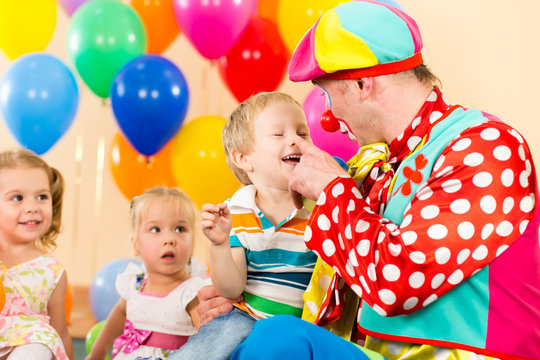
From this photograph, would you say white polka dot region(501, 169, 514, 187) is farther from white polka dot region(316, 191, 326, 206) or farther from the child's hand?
the child's hand

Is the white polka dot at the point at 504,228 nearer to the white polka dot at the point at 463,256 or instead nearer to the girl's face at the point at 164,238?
the white polka dot at the point at 463,256

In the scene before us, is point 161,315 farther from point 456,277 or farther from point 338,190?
point 456,277

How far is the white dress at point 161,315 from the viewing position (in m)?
2.15

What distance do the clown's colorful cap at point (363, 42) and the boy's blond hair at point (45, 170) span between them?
1.21 metres

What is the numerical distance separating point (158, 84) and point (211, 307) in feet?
5.16

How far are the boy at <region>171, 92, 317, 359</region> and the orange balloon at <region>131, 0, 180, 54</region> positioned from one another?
169 centimetres

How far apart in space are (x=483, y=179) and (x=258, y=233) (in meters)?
0.71

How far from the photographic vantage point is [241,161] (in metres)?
1.88

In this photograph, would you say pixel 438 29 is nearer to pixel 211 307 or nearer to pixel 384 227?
pixel 211 307

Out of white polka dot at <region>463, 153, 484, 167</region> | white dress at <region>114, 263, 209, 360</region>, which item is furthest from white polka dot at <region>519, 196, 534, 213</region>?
white dress at <region>114, 263, 209, 360</region>

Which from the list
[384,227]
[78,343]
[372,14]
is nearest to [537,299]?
[384,227]

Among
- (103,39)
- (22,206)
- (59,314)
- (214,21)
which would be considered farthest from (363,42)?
(103,39)

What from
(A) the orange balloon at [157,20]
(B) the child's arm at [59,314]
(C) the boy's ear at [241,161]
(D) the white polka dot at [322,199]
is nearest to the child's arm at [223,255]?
(C) the boy's ear at [241,161]

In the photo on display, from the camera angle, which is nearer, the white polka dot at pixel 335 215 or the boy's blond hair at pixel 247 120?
the white polka dot at pixel 335 215
